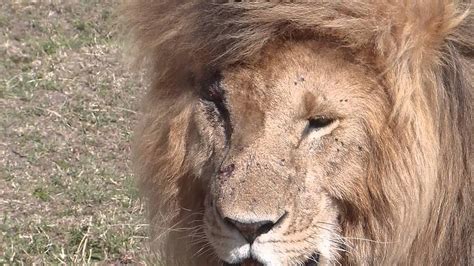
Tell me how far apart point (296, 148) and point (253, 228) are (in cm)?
27

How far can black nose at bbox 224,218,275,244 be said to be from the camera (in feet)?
8.79

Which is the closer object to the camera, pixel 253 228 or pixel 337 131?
pixel 253 228

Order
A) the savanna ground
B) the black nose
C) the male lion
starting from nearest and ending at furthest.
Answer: the black nose, the male lion, the savanna ground

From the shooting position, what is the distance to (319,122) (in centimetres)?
283

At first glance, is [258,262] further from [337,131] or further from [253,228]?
[337,131]

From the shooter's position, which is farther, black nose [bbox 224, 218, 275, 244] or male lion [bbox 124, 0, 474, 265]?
male lion [bbox 124, 0, 474, 265]

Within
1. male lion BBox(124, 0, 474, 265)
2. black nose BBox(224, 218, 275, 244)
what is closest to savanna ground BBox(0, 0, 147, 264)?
male lion BBox(124, 0, 474, 265)

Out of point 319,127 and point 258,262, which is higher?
point 319,127

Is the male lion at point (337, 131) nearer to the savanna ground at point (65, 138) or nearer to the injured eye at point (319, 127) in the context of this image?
the injured eye at point (319, 127)

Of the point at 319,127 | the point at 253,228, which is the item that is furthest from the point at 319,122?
the point at 253,228

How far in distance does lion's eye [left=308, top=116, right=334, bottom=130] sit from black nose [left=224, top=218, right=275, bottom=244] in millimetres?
310

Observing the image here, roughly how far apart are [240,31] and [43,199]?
2.36 m

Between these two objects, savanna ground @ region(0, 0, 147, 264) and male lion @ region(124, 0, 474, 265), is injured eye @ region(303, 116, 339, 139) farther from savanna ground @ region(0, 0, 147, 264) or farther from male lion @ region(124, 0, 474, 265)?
savanna ground @ region(0, 0, 147, 264)

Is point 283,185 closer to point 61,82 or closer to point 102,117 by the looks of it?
point 102,117
